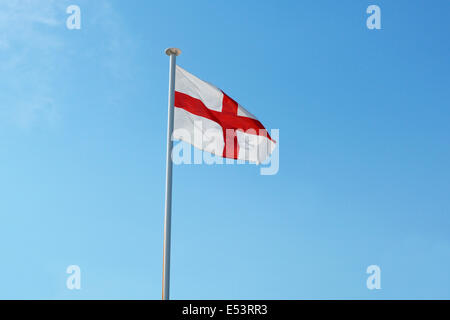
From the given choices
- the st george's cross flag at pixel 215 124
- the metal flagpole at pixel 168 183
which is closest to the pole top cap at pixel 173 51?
the metal flagpole at pixel 168 183

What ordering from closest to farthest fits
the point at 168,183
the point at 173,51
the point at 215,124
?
the point at 168,183 < the point at 173,51 < the point at 215,124

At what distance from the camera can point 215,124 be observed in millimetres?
15734

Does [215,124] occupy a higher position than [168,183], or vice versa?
[215,124]

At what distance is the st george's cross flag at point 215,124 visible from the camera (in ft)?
49.7

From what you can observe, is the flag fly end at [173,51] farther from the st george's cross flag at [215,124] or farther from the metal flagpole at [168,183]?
the st george's cross flag at [215,124]

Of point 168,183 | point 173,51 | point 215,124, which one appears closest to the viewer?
point 168,183

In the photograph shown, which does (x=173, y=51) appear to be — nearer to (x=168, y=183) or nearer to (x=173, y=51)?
(x=173, y=51)

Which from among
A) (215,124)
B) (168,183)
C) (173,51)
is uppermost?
(173,51)

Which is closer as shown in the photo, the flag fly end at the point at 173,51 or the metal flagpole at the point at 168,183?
the metal flagpole at the point at 168,183

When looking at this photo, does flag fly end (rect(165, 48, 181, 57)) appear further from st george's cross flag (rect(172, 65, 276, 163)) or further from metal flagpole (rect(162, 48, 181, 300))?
st george's cross flag (rect(172, 65, 276, 163))

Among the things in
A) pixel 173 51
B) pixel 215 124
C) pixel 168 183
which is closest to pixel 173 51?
pixel 173 51
